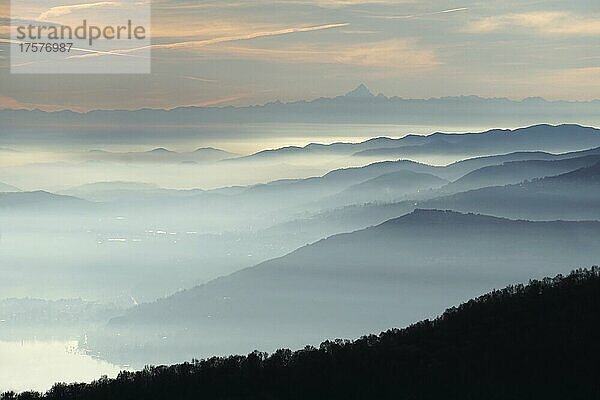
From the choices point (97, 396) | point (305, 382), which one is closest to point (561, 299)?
point (305, 382)

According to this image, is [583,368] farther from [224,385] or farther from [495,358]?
[224,385]

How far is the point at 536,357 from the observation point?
82.1m

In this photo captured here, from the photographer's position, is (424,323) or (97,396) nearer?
(97,396)

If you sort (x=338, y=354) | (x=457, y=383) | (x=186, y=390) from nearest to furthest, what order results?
(x=457, y=383) < (x=186, y=390) < (x=338, y=354)

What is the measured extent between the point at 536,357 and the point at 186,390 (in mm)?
31185

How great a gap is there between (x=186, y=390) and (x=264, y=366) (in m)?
7.69

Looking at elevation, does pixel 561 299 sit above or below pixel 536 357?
above

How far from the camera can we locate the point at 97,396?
83.2m

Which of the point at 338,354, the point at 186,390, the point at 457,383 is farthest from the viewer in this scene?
the point at 338,354

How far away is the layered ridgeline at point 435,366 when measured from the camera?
3113 inches

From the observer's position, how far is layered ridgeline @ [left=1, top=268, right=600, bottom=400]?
79062mm

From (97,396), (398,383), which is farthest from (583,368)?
(97,396)

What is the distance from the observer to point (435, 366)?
270ft

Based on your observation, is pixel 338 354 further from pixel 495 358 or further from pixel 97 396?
pixel 97 396
